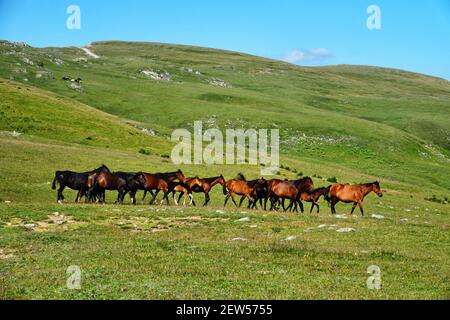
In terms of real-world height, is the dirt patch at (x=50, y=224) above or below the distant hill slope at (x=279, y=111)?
below

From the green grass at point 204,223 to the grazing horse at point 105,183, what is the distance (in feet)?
10.1

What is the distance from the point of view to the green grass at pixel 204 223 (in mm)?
13414

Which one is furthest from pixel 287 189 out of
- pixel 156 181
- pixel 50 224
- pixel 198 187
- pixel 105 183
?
pixel 50 224

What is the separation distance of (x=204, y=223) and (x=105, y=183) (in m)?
10.4

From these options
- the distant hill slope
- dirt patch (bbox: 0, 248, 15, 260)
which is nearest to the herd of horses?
dirt patch (bbox: 0, 248, 15, 260)

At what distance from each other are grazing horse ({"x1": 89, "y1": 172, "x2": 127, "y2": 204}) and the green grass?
309 centimetres

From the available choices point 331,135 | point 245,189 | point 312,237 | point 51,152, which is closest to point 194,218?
point 312,237

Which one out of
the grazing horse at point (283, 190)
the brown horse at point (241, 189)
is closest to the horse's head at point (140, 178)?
the brown horse at point (241, 189)

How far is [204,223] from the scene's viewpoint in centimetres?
2391

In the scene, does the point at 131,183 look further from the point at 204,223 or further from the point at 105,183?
the point at 204,223

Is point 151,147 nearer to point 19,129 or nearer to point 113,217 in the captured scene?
point 19,129

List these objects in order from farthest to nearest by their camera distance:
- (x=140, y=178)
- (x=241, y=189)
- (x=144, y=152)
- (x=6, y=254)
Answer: (x=144, y=152) < (x=241, y=189) < (x=140, y=178) < (x=6, y=254)

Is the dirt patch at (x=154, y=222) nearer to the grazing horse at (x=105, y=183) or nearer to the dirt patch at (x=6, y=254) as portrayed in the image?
the dirt patch at (x=6, y=254)

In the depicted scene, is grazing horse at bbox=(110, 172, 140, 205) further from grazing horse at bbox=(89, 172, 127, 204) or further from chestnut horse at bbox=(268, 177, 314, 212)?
chestnut horse at bbox=(268, 177, 314, 212)
